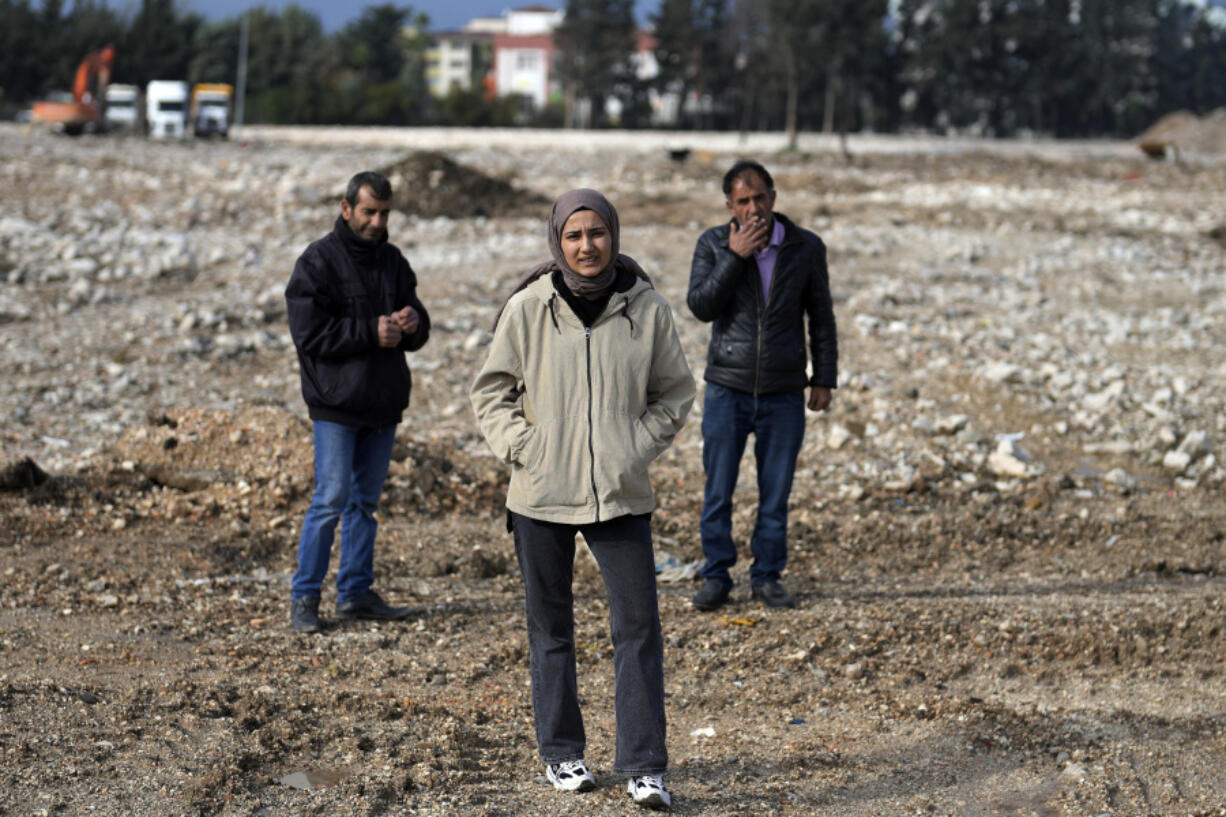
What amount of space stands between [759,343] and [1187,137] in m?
45.1

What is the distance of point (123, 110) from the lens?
41.2m

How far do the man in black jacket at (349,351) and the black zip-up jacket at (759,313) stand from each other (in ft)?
4.01

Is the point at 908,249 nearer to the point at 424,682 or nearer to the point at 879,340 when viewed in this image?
the point at 879,340

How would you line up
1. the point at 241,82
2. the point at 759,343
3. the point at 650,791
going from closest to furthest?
the point at 650,791
the point at 759,343
the point at 241,82

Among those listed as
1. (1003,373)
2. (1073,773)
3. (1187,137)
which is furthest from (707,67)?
(1073,773)

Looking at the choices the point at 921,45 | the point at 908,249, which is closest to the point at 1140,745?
the point at 908,249

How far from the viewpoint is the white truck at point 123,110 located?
133 feet

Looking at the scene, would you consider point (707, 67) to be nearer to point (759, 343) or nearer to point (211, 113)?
point (211, 113)

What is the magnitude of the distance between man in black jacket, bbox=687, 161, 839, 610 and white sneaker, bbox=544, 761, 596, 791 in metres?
1.98

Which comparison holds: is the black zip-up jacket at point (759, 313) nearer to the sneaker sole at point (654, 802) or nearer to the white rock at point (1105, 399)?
the sneaker sole at point (654, 802)

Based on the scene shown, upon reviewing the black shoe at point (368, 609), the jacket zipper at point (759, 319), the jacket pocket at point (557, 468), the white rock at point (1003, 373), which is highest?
the jacket zipper at point (759, 319)

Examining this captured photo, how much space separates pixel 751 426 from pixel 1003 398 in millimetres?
4650

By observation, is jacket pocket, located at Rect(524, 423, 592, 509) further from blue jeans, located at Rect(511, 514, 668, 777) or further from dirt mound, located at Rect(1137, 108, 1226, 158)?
dirt mound, located at Rect(1137, 108, 1226, 158)

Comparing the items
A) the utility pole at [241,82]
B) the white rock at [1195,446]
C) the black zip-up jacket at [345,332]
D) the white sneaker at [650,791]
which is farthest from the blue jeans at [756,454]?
the utility pole at [241,82]
